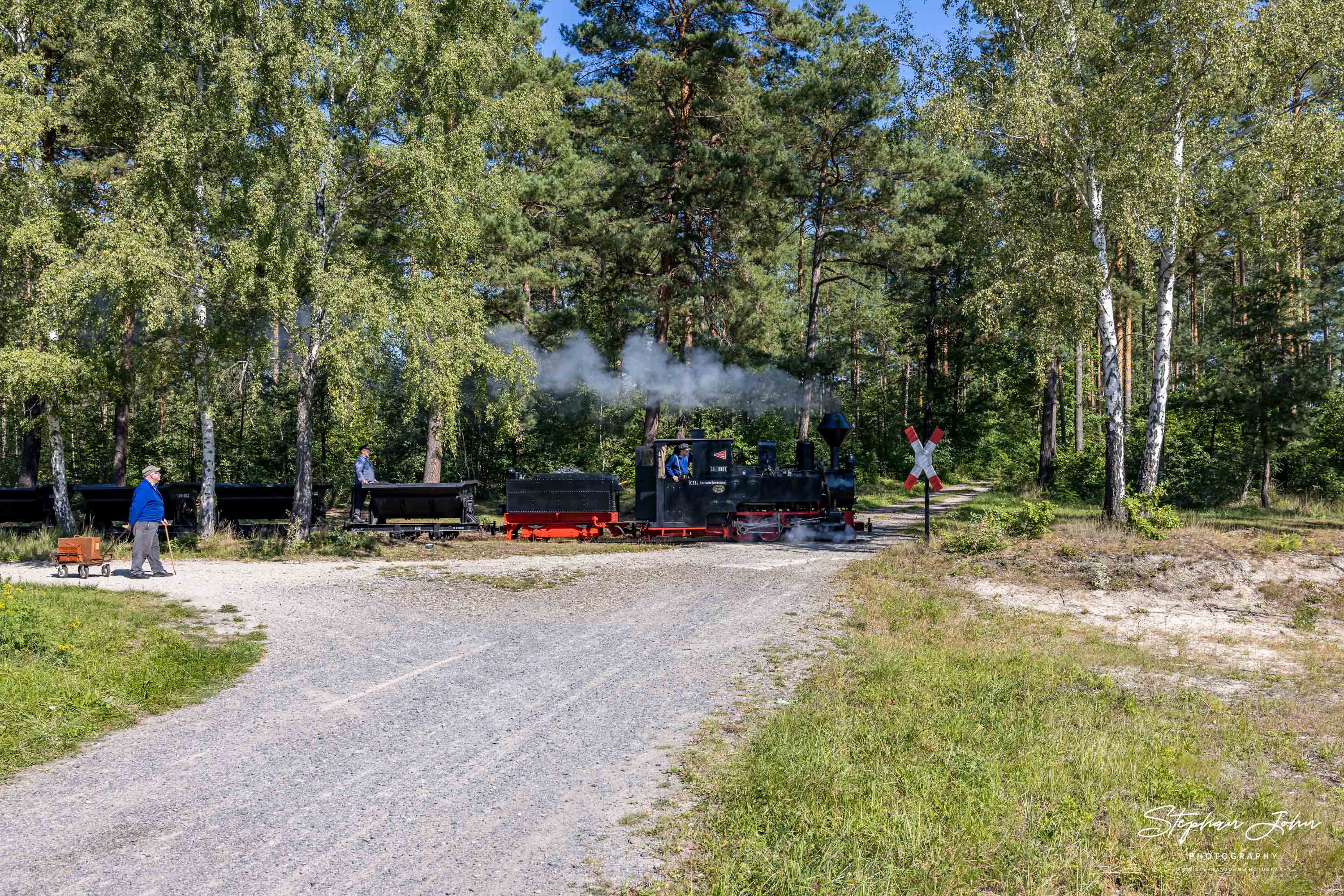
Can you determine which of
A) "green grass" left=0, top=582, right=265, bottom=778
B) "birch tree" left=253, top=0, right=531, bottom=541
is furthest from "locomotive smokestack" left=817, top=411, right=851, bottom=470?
"green grass" left=0, top=582, right=265, bottom=778

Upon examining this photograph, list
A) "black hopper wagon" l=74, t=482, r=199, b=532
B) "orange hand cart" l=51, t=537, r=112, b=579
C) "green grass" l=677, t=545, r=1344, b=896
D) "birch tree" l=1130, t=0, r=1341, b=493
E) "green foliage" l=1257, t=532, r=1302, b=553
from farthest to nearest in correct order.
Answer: "black hopper wagon" l=74, t=482, r=199, b=532
"birch tree" l=1130, t=0, r=1341, b=493
"green foliage" l=1257, t=532, r=1302, b=553
"orange hand cart" l=51, t=537, r=112, b=579
"green grass" l=677, t=545, r=1344, b=896

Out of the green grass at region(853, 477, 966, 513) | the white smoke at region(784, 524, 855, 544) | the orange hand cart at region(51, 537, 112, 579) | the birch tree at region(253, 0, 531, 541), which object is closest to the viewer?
the orange hand cart at region(51, 537, 112, 579)

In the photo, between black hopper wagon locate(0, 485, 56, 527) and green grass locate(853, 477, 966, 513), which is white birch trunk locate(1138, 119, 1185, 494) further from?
black hopper wagon locate(0, 485, 56, 527)

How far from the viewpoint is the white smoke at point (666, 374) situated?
27.5m

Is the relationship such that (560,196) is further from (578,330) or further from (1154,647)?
(1154,647)

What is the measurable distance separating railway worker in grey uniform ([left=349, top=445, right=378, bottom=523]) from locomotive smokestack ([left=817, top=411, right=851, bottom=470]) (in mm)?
10931

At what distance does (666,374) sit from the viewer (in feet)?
91.6

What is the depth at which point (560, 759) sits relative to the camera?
5844mm

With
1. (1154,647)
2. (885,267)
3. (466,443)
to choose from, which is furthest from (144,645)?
(885,267)

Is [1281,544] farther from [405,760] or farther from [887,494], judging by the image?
[887,494]

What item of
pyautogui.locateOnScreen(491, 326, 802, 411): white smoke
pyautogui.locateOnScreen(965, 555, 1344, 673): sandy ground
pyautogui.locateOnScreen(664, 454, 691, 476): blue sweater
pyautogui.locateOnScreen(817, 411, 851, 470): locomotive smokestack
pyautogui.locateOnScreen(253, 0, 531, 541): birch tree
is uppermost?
pyautogui.locateOnScreen(253, 0, 531, 541): birch tree

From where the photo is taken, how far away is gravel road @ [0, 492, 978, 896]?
429 centimetres

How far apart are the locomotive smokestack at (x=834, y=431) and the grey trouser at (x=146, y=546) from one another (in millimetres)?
13889

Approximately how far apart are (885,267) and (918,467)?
18072mm
